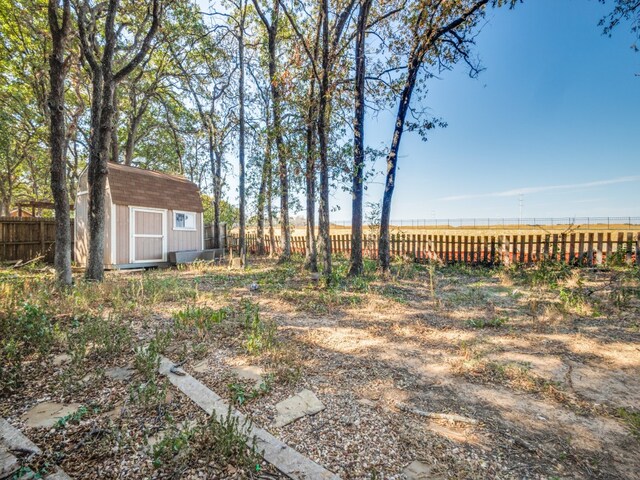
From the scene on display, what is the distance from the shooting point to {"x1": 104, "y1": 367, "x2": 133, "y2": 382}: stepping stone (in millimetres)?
2822

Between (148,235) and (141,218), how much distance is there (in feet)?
2.35

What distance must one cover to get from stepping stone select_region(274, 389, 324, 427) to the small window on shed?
12208 mm

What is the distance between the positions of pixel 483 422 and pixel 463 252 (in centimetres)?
930

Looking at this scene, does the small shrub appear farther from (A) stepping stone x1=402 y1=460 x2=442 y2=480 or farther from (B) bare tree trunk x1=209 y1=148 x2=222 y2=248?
(B) bare tree trunk x1=209 y1=148 x2=222 y2=248

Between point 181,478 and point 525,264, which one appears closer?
point 181,478

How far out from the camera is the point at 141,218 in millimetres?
11719

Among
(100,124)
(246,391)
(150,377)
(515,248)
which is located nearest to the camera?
(246,391)

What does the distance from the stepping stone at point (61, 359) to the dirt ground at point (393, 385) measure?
10 centimetres

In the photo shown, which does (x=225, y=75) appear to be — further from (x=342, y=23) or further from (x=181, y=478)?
(x=181, y=478)

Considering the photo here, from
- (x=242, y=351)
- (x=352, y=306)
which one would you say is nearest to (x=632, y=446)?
(x=242, y=351)

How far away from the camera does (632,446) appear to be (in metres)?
2.06

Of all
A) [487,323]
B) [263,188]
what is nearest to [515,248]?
[487,323]

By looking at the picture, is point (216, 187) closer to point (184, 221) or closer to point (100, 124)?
point (184, 221)

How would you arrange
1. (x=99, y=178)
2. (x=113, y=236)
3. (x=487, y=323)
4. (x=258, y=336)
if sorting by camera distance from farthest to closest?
(x=113, y=236)
(x=99, y=178)
(x=487, y=323)
(x=258, y=336)
